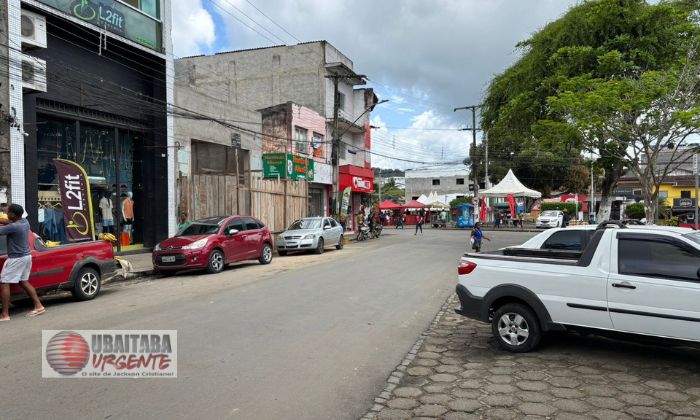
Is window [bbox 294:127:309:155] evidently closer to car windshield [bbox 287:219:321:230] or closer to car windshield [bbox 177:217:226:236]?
car windshield [bbox 287:219:321:230]

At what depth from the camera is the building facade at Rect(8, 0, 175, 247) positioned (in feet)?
44.1

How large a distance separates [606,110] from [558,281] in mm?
9211

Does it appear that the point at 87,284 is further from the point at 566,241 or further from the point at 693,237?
the point at 693,237

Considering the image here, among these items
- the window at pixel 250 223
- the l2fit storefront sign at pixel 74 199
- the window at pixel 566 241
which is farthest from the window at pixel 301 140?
the window at pixel 566 241

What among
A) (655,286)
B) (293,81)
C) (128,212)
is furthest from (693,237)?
(293,81)

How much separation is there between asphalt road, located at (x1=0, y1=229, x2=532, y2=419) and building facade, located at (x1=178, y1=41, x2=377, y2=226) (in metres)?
20.0

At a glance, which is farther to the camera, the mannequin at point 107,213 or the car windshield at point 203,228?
the mannequin at point 107,213

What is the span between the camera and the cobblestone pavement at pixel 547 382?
13.8ft

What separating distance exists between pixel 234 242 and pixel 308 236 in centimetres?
501

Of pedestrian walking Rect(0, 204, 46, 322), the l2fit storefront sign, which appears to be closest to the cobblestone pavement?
pedestrian walking Rect(0, 204, 46, 322)

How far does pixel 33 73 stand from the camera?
43.6 feet

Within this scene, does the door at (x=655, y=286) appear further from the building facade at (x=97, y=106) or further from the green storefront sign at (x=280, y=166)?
the green storefront sign at (x=280, y=166)

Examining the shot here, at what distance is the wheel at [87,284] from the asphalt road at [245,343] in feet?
0.64

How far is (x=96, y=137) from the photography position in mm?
16516
